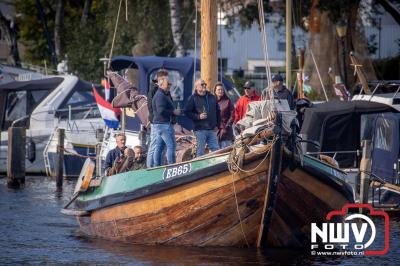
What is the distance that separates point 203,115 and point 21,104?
1647 centimetres

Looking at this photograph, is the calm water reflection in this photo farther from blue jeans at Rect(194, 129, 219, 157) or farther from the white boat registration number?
blue jeans at Rect(194, 129, 219, 157)

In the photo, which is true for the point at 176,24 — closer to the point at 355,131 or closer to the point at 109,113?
the point at 109,113

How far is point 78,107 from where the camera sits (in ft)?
112

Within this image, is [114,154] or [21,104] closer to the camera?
[114,154]

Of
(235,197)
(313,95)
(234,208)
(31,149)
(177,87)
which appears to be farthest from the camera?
(313,95)

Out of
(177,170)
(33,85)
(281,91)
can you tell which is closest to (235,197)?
(177,170)

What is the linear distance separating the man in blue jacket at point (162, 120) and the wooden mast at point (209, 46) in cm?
208

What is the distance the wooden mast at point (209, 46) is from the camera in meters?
21.2

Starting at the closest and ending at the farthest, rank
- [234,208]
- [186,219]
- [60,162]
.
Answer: [234,208], [186,219], [60,162]

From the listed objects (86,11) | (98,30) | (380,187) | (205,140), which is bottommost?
(380,187)

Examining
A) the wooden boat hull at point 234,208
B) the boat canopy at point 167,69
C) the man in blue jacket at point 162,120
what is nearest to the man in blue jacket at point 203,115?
the man in blue jacket at point 162,120

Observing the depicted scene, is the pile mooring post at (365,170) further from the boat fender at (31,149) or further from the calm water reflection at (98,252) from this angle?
the boat fender at (31,149)

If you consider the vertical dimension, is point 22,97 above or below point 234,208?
above

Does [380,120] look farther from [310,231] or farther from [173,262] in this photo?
[173,262]
